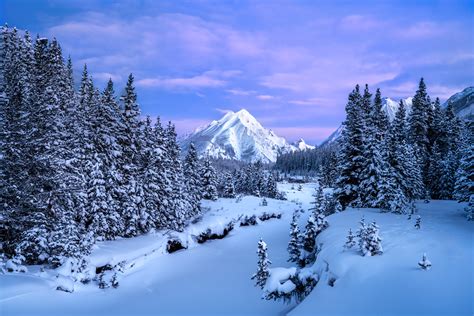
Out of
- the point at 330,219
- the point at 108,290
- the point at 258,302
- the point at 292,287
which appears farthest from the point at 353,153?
the point at 108,290

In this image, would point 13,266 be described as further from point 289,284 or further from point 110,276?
point 289,284

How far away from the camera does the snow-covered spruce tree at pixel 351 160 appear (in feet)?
96.1

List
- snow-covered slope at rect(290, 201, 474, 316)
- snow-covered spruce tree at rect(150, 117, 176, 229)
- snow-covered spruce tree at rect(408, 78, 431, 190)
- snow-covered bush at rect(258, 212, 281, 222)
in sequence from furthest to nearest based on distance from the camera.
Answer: snow-covered bush at rect(258, 212, 281, 222), snow-covered spruce tree at rect(408, 78, 431, 190), snow-covered spruce tree at rect(150, 117, 176, 229), snow-covered slope at rect(290, 201, 474, 316)

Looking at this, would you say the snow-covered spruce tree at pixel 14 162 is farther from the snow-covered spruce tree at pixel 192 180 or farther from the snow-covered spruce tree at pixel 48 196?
the snow-covered spruce tree at pixel 192 180

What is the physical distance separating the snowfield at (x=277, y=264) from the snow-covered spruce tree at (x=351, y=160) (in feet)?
21.1

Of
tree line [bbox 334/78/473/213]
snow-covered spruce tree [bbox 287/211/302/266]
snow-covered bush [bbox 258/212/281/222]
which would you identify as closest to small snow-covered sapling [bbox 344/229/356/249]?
snow-covered spruce tree [bbox 287/211/302/266]

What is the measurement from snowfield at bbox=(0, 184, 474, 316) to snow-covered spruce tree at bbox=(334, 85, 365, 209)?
253 inches

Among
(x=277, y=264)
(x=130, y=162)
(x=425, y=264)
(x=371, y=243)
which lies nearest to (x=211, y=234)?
(x=130, y=162)

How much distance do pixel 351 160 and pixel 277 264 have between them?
41.6ft

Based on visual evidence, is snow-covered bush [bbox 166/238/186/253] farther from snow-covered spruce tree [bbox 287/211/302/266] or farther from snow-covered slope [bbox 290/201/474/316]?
snow-covered slope [bbox 290/201/474/316]

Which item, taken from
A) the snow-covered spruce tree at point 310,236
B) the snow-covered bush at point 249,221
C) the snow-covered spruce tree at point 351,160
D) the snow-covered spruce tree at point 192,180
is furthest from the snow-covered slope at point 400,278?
the snow-covered spruce tree at point 192,180

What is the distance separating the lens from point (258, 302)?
16.0 m

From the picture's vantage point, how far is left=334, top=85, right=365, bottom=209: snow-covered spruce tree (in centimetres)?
2930

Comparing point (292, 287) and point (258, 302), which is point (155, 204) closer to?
point (258, 302)
